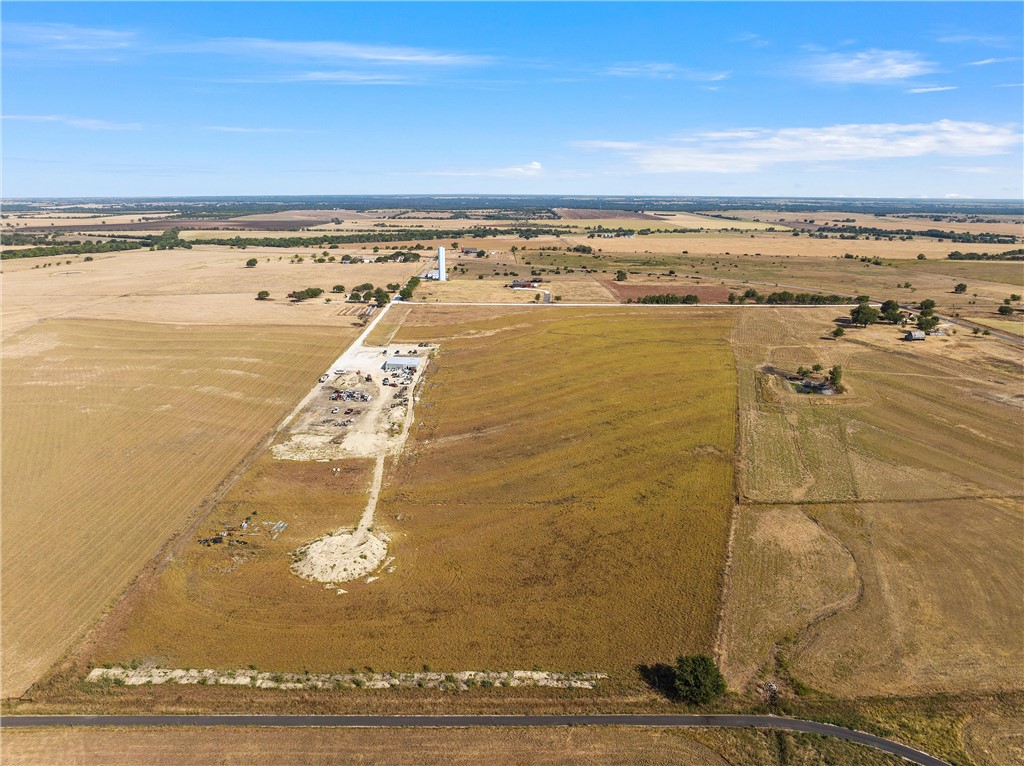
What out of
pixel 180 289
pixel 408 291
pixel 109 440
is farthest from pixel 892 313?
pixel 180 289

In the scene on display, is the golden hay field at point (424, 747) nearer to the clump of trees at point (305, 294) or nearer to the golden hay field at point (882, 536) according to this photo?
the golden hay field at point (882, 536)

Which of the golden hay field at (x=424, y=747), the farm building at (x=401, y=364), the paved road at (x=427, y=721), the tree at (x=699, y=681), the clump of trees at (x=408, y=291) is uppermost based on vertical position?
the clump of trees at (x=408, y=291)

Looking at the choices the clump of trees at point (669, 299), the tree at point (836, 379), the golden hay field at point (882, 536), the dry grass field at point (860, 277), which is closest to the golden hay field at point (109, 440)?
the golden hay field at point (882, 536)

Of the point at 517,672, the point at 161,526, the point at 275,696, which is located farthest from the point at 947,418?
the point at 161,526

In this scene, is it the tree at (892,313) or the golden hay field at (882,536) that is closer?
the golden hay field at (882,536)

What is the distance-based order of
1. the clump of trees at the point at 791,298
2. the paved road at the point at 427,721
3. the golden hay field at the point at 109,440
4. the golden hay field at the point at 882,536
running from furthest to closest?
the clump of trees at the point at 791,298
the golden hay field at the point at 109,440
the golden hay field at the point at 882,536
the paved road at the point at 427,721

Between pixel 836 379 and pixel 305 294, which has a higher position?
pixel 305 294

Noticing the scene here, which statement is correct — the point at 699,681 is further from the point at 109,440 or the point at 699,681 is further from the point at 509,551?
the point at 109,440
